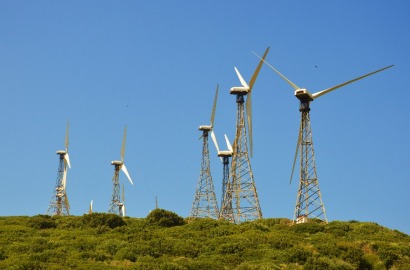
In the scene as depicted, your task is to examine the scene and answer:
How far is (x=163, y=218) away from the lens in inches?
2618

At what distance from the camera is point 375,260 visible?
157 feet

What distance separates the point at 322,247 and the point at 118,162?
263 ft

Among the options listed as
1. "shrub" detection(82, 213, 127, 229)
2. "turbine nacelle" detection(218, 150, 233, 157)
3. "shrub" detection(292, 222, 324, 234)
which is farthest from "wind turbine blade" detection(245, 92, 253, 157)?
"shrub" detection(82, 213, 127, 229)

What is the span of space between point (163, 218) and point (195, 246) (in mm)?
16546

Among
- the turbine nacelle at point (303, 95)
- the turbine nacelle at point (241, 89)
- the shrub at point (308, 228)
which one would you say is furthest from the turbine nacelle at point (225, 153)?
the shrub at point (308, 228)

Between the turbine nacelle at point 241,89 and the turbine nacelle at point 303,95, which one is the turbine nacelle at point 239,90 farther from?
the turbine nacelle at point 303,95

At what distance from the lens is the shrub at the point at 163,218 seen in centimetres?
6600

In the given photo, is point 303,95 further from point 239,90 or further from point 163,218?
point 163,218

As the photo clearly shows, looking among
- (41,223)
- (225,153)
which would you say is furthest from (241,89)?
(41,223)

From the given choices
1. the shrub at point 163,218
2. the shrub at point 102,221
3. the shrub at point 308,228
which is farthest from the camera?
the shrub at point 163,218

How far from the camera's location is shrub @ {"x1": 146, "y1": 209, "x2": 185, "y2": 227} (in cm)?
6600

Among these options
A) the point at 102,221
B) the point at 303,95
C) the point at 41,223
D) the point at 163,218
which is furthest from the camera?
the point at 303,95

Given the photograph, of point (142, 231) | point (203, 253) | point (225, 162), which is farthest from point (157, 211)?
point (225, 162)

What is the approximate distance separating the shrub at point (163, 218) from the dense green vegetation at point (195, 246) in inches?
6.5
